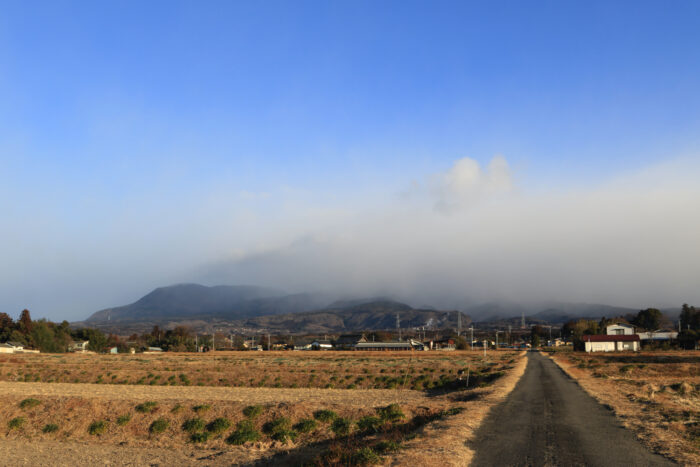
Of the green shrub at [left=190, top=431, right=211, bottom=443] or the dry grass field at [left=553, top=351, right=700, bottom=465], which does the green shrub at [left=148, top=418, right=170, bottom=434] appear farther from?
the dry grass field at [left=553, top=351, right=700, bottom=465]

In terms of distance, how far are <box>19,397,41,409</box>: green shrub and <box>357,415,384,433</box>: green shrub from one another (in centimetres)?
2169

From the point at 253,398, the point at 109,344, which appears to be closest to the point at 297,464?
the point at 253,398

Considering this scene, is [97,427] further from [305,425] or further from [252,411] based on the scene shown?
[305,425]

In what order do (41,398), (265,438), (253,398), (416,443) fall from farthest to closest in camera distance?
(253,398), (41,398), (265,438), (416,443)

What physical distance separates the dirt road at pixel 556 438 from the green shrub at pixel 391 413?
481cm

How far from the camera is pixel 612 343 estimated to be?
144500 millimetres

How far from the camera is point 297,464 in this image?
775 inches

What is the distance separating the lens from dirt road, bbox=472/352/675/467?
1642 centimetres

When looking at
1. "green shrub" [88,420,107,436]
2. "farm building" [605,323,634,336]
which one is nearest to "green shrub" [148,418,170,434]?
"green shrub" [88,420,107,436]

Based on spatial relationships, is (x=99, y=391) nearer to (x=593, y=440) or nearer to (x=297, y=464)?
(x=297, y=464)

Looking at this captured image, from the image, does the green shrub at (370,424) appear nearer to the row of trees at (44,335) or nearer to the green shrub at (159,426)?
the green shrub at (159,426)

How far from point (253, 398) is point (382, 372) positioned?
29961 millimetres

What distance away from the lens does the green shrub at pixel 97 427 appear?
28219mm

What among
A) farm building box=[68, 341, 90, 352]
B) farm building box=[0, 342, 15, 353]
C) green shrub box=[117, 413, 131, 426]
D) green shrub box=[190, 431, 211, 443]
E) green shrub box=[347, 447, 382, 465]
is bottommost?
farm building box=[68, 341, 90, 352]
